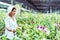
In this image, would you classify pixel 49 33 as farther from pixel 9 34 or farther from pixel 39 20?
A: pixel 9 34

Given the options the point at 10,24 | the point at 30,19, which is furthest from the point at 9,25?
the point at 30,19

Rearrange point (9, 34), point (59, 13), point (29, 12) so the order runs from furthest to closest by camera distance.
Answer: point (59, 13)
point (29, 12)
point (9, 34)

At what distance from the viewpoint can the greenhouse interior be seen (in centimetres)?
208

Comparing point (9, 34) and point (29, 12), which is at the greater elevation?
point (29, 12)

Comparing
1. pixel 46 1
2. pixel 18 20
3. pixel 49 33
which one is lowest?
pixel 49 33

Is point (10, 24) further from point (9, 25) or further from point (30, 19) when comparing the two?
point (30, 19)

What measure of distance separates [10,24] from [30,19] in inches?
11.2

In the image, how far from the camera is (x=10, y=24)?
2105 millimetres

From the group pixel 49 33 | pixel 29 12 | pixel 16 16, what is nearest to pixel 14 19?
pixel 16 16

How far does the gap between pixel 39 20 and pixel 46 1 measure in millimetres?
242

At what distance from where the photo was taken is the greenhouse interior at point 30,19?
2.08 m

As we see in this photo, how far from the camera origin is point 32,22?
2.30 metres

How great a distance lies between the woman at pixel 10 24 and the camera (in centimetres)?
208

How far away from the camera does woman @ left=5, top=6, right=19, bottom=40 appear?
2.08m
